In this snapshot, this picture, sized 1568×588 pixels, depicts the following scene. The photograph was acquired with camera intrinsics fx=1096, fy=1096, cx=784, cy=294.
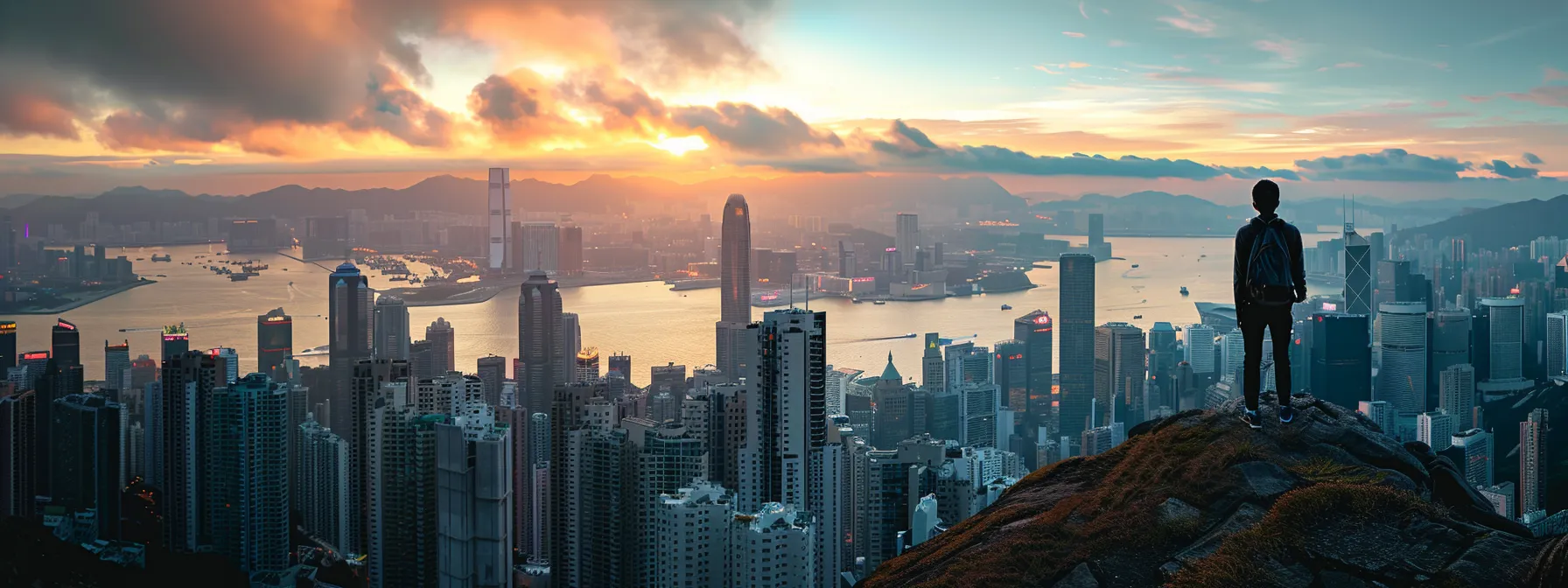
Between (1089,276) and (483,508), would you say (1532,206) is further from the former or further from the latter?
(483,508)

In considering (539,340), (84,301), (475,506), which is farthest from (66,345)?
(475,506)

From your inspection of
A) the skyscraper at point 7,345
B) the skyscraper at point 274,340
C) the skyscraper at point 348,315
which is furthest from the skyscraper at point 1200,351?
the skyscraper at point 7,345

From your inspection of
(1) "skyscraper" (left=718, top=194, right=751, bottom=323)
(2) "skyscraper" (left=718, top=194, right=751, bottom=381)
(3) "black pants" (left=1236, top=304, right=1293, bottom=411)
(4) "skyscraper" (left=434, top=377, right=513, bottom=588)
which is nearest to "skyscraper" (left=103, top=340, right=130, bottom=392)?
(4) "skyscraper" (left=434, top=377, right=513, bottom=588)

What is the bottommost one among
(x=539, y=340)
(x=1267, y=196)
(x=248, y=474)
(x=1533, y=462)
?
(x=248, y=474)

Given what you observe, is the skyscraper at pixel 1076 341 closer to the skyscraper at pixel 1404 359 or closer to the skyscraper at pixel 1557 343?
the skyscraper at pixel 1404 359

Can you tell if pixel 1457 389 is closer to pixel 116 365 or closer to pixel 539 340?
pixel 539 340

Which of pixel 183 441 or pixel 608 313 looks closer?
pixel 183 441

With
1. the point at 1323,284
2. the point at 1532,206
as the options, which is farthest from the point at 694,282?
the point at 1532,206
